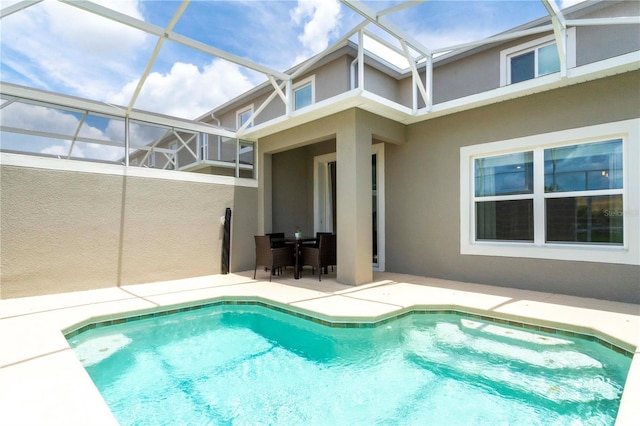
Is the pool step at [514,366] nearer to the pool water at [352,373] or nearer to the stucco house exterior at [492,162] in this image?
the pool water at [352,373]

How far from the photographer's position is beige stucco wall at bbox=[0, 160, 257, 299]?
5.95 m

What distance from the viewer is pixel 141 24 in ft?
17.1

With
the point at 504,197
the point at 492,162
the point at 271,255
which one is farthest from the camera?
the point at 271,255

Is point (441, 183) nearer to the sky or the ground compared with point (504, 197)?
nearer to the sky

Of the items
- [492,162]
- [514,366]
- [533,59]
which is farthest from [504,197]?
[514,366]

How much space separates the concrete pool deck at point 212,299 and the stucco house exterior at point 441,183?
555 mm

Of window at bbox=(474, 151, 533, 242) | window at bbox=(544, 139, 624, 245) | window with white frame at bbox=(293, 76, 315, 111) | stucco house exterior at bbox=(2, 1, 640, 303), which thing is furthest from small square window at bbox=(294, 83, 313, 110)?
window at bbox=(544, 139, 624, 245)

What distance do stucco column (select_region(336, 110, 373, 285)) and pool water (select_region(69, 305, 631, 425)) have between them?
6.69ft

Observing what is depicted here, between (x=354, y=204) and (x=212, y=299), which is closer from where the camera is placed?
(x=212, y=299)

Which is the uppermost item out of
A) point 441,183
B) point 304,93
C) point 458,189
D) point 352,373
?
point 304,93

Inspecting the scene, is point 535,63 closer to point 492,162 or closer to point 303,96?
point 492,162

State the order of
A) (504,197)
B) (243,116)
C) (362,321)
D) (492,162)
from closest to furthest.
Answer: (362,321), (504,197), (492,162), (243,116)

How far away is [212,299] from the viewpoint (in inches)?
237

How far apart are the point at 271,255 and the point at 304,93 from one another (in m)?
5.47
